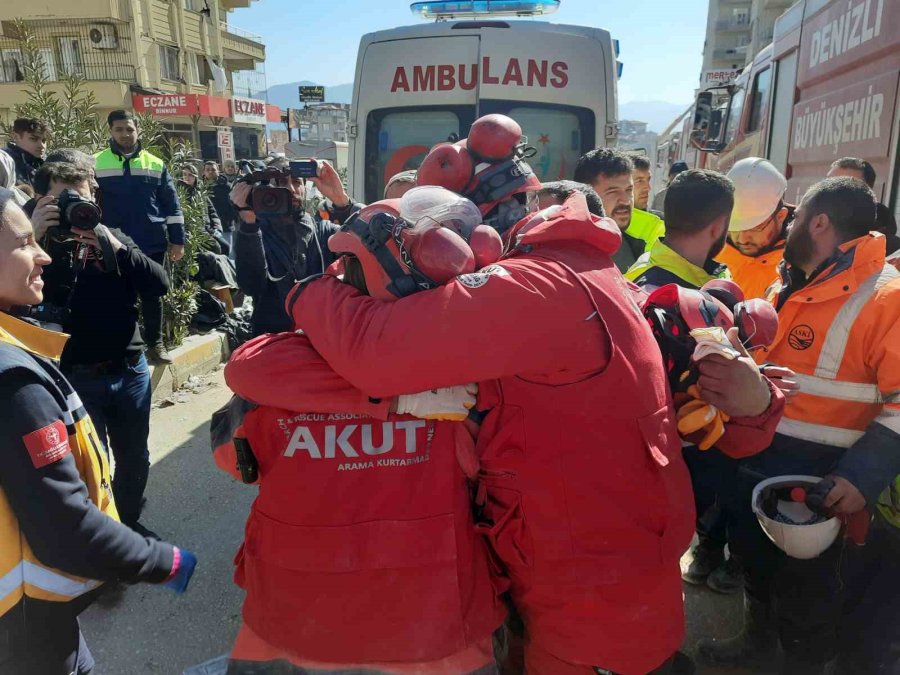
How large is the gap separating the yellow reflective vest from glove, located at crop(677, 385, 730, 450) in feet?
4.50

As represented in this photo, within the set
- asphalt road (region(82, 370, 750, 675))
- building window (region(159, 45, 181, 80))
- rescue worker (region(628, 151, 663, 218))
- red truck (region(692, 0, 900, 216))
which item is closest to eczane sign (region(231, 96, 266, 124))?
building window (region(159, 45, 181, 80))

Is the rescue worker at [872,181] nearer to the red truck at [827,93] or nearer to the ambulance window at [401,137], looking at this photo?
the red truck at [827,93]

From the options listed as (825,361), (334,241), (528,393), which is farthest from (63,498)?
(825,361)

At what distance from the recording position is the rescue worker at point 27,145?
4344 mm

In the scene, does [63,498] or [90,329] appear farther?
[90,329]

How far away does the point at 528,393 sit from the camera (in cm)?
122

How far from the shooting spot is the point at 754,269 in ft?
9.62

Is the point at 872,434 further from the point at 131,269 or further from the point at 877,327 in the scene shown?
the point at 131,269

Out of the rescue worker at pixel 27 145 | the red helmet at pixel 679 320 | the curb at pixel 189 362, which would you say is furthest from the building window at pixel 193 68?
the red helmet at pixel 679 320

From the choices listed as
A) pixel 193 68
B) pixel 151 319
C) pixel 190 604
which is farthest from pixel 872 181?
pixel 193 68

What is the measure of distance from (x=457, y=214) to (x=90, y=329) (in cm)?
214

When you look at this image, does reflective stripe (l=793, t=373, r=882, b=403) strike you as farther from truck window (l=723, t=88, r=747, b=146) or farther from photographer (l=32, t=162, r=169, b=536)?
truck window (l=723, t=88, r=747, b=146)

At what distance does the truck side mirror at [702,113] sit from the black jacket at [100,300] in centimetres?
524

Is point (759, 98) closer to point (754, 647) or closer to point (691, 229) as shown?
point (691, 229)
